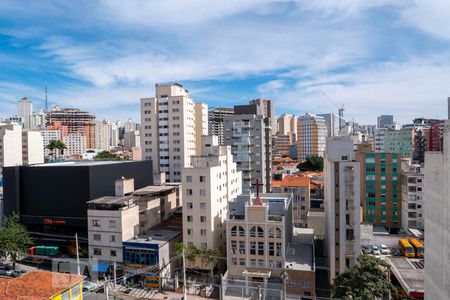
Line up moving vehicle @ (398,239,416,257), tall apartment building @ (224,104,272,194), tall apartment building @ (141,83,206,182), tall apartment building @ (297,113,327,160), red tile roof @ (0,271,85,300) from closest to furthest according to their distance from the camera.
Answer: red tile roof @ (0,271,85,300)
moving vehicle @ (398,239,416,257)
tall apartment building @ (224,104,272,194)
tall apartment building @ (141,83,206,182)
tall apartment building @ (297,113,327,160)

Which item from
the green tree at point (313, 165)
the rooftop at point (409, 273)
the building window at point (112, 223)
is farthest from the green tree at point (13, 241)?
the green tree at point (313, 165)

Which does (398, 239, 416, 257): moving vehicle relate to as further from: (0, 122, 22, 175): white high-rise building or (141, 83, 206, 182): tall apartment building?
(0, 122, 22, 175): white high-rise building

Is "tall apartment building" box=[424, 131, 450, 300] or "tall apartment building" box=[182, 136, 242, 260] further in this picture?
"tall apartment building" box=[182, 136, 242, 260]

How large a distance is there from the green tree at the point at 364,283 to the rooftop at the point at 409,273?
609cm

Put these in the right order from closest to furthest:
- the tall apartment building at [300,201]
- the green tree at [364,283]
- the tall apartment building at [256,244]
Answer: the green tree at [364,283]
the tall apartment building at [256,244]
the tall apartment building at [300,201]

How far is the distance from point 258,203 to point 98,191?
2586cm

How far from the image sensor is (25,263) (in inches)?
1886

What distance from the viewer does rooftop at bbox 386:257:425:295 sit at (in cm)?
3388

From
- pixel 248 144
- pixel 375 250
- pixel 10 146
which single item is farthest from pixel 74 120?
pixel 375 250

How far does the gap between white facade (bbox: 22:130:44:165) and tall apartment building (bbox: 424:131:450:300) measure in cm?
10865

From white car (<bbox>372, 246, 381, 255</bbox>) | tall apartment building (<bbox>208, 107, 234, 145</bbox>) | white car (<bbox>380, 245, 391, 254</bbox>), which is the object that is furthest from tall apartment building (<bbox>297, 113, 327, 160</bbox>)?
white car (<bbox>372, 246, 381, 255</bbox>)

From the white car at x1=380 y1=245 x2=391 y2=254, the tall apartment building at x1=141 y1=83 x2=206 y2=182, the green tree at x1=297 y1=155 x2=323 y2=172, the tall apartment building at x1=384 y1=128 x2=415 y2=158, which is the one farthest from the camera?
the tall apartment building at x1=384 y1=128 x2=415 y2=158

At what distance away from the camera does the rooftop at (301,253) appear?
3628 cm

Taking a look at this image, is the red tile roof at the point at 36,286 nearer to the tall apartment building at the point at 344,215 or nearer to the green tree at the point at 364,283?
the green tree at the point at 364,283
